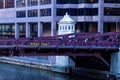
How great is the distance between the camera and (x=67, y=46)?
245ft

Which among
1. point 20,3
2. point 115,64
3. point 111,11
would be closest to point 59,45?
point 115,64

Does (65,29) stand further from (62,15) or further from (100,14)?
(62,15)

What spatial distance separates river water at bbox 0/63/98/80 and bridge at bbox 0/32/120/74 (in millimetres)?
6077

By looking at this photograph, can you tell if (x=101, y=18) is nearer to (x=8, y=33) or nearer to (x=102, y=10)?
(x=102, y=10)

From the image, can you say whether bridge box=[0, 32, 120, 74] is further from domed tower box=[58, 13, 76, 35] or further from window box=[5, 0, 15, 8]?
window box=[5, 0, 15, 8]

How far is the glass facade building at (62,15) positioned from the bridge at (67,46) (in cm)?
3144

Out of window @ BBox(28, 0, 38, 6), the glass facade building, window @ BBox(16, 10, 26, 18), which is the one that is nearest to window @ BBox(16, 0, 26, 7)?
the glass facade building

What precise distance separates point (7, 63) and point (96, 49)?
38.4 metres

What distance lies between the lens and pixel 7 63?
112 metres

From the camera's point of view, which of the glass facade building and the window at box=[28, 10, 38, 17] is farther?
the window at box=[28, 10, 38, 17]

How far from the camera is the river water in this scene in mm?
82938

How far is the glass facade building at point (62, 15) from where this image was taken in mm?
120000

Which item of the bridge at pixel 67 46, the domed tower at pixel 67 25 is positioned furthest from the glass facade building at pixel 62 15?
the bridge at pixel 67 46

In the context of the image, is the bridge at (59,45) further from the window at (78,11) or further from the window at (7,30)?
the window at (7,30)
